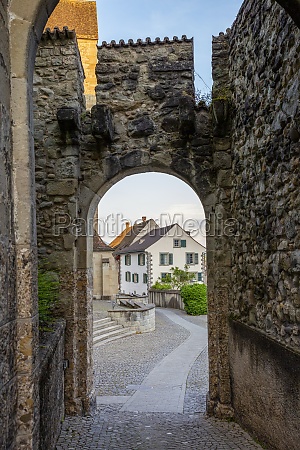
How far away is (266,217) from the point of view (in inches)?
159

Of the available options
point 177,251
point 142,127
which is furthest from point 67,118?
point 177,251

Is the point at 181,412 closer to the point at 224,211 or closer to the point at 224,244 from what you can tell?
the point at 224,244

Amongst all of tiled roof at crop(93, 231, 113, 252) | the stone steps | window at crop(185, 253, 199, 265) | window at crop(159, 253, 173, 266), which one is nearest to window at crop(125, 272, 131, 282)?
tiled roof at crop(93, 231, 113, 252)

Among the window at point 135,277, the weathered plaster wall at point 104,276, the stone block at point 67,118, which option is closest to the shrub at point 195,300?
the weathered plaster wall at point 104,276

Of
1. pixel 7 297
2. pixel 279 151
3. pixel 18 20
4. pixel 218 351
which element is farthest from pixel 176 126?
pixel 7 297

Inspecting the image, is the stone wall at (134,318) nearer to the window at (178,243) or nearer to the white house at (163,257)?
the white house at (163,257)

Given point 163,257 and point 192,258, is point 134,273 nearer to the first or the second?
point 163,257

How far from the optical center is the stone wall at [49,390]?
10.9 ft

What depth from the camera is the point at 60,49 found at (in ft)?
18.6

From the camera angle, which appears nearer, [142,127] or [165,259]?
[142,127]

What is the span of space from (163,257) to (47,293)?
963 inches

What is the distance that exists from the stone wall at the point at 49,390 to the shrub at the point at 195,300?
14.9m

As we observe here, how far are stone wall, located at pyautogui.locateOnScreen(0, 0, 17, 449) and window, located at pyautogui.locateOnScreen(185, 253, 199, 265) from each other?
2786cm

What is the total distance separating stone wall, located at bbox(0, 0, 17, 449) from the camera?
6.77 ft
